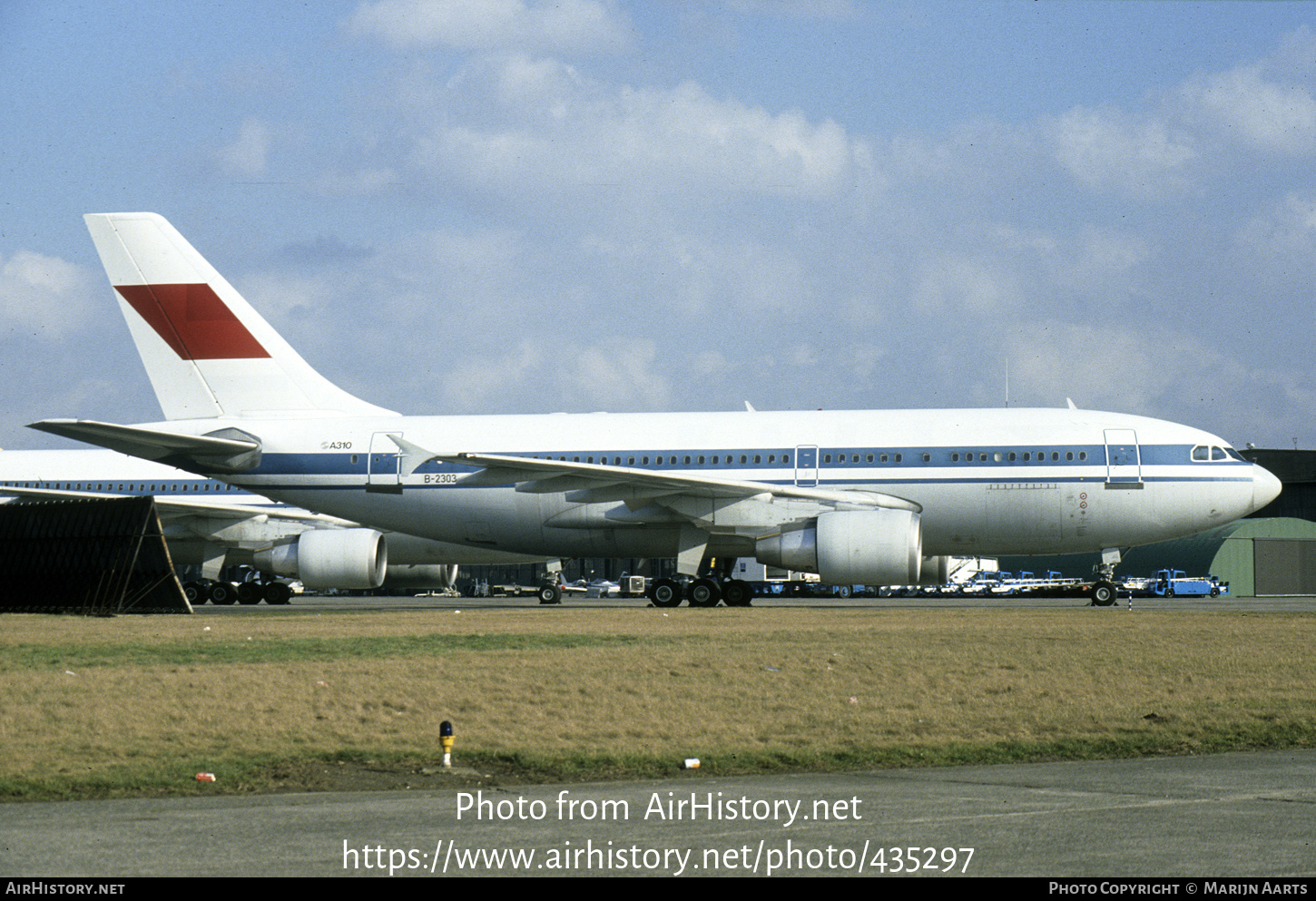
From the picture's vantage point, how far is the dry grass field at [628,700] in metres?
9.35

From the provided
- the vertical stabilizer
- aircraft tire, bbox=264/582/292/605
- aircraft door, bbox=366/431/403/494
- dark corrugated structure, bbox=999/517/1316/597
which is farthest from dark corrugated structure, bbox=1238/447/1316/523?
the vertical stabilizer

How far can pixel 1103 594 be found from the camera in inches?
1218

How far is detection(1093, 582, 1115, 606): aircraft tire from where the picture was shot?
30.9 m

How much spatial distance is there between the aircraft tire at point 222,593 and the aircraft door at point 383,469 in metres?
11.5

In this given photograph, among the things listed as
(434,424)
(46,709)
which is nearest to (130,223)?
(434,424)

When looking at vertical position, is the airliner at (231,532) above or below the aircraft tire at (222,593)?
above

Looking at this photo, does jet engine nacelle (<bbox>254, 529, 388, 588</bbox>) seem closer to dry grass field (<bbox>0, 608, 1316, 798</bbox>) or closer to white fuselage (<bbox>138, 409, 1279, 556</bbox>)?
white fuselage (<bbox>138, 409, 1279, 556</bbox>)

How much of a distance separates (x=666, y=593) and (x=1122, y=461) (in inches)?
394

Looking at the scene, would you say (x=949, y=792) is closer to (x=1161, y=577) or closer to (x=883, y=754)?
(x=883, y=754)

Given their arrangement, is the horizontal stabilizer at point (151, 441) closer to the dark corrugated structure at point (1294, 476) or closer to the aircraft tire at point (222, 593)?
the aircraft tire at point (222, 593)

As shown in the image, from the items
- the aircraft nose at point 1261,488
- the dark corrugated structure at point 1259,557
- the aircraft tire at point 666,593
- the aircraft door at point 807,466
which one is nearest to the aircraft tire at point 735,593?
the aircraft tire at point 666,593

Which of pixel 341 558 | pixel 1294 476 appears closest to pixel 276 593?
pixel 341 558

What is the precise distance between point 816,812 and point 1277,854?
7.34ft

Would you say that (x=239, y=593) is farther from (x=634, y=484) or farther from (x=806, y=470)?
(x=806, y=470)
